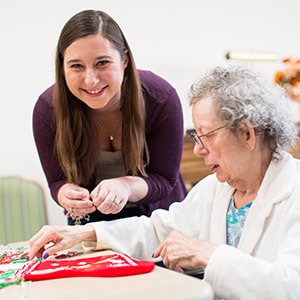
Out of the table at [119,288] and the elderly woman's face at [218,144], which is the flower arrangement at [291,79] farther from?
the table at [119,288]

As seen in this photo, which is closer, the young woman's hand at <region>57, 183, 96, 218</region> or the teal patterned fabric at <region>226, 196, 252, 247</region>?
the teal patterned fabric at <region>226, 196, 252, 247</region>

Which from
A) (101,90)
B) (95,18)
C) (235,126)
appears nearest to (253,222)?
(235,126)

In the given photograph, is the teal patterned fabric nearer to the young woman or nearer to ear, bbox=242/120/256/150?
ear, bbox=242/120/256/150

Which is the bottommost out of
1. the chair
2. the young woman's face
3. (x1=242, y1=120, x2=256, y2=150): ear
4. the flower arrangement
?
the chair

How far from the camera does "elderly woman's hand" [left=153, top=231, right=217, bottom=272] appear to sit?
56.7 inches

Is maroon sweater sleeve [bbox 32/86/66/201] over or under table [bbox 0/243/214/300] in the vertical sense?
over

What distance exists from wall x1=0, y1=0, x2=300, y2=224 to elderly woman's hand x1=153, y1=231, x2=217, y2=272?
2142 mm

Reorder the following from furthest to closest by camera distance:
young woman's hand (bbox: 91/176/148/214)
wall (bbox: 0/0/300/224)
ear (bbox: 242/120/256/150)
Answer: wall (bbox: 0/0/300/224), young woman's hand (bbox: 91/176/148/214), ear (bbox: 242/120/256/150)

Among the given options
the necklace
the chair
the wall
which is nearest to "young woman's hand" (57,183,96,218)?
the necklace

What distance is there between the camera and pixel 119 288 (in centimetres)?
132

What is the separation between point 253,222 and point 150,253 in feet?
1.40

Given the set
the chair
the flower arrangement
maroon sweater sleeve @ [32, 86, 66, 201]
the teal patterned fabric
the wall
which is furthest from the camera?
the flower arrangement

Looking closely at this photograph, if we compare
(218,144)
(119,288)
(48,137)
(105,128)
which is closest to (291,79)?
(105,128)

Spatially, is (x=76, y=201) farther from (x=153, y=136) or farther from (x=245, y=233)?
(x=245, y=233)
